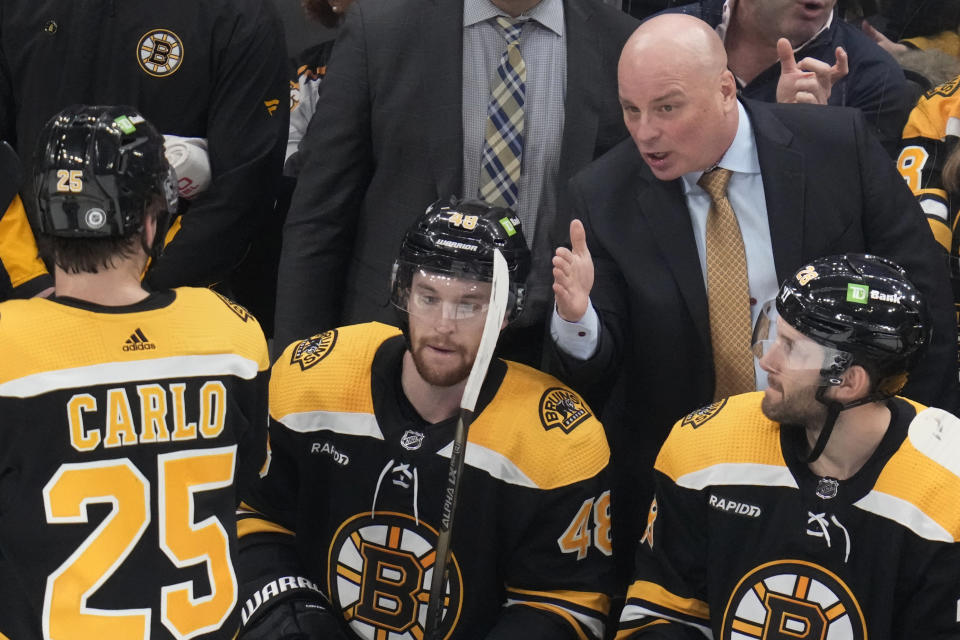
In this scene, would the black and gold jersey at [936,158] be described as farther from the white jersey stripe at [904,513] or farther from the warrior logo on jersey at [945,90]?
the white jersey stripe at [904,513]

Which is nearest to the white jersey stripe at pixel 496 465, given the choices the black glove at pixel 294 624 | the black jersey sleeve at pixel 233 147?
the black glove at pixel 294 624

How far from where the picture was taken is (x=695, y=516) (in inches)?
112

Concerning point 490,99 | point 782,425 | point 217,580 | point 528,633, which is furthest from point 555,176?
point 217,580

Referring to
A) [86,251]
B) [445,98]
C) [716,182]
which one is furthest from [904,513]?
[86,251]

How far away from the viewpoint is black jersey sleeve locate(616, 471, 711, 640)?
2.82 m

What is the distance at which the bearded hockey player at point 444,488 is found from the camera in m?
2.89

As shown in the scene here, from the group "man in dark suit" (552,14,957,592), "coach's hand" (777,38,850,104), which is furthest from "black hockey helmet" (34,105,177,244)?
"coach's hand" (777,38,850,104)

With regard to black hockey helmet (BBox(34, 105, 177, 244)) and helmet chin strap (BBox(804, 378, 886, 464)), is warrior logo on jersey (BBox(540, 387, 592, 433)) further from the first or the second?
black hockey helmet (BBox(34, 105, 177, 244))

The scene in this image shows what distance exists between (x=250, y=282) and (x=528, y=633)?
1944mm

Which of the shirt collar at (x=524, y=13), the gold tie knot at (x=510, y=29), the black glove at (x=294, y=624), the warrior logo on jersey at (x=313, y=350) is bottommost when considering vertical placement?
the black glove at (x=294, y=624)

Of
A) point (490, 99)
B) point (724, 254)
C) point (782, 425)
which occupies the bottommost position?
point (782, 425)

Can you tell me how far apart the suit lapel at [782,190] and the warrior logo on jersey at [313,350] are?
1.07 m

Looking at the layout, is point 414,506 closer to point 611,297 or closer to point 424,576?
point 424,576

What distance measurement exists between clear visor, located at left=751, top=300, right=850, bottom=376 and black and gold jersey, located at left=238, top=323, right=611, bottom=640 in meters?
0.44
